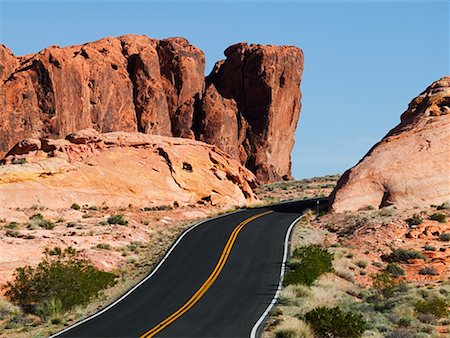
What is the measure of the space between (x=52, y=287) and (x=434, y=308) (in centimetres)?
1666

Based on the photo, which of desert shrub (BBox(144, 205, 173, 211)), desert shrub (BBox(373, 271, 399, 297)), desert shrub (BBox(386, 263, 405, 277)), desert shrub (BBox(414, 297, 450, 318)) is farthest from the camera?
desert shrub (BBox(144, 205, 173, 211))

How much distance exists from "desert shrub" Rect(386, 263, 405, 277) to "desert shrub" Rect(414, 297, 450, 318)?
9.39 meters

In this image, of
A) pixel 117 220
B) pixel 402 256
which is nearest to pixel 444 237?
pixel 402 256

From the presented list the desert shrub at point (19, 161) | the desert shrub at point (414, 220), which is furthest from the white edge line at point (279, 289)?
the desert shrub at point (19, 161)

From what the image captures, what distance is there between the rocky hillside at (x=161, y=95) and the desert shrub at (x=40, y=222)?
1463 inches

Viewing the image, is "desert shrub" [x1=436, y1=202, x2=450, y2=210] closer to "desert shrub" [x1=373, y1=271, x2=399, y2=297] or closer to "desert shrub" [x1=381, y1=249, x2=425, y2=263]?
"desert shrub" [x1=381, y1=249, x2=425, y2=263]

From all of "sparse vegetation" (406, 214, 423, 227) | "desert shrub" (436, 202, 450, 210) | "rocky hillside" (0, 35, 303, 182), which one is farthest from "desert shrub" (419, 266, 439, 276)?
"rocky hillside" (0, 35, 303, 182)

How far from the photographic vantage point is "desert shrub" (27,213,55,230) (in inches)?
1665

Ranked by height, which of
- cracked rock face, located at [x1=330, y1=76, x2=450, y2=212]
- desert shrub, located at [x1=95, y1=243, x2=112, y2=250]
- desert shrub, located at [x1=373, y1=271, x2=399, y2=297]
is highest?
cracked rock face, located at [x1=330, y1=76, x2=450, y2=212]

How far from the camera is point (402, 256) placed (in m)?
40.2

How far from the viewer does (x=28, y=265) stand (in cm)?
3278

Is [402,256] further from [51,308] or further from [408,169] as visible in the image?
[51,308]

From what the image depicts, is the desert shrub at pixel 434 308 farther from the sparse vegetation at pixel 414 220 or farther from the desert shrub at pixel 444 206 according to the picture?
the desert shrub at pixel 444 206

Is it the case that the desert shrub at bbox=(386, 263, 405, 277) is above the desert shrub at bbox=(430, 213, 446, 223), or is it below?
below
